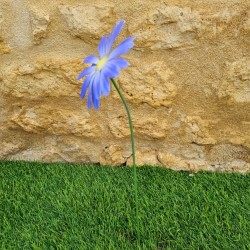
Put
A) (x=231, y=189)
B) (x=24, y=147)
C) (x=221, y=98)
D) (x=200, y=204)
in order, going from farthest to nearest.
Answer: (x=24, y=147)
(x=221, y=98)
(x=231, y=189)
(x=200, y=204)

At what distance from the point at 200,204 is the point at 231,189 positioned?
0.20 meters

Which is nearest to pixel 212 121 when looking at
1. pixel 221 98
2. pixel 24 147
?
pixel 221 98

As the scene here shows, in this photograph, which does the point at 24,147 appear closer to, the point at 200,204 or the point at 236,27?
the point at 200,204

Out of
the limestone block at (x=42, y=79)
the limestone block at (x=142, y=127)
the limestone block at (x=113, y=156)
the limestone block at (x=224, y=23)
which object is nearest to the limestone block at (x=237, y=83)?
the limestone block at (x=224, y=23)

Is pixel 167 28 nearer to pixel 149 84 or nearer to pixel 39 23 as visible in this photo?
pixel 149 84

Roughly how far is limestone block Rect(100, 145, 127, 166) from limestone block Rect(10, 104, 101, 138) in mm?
89

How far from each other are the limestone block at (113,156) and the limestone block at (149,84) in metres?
0.26

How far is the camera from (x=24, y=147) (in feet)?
7.50

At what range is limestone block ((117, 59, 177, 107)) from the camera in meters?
2.03

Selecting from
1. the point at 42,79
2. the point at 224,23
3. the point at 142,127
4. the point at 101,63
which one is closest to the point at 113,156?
the point at 142,127

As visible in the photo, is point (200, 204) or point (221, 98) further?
point (221, 98)

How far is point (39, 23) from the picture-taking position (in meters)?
2.05

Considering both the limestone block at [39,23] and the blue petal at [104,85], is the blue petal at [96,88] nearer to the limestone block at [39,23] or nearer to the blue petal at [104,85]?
the blue petal at [104,85]

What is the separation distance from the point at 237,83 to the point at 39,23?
915 mm
